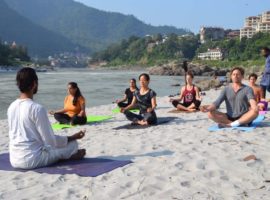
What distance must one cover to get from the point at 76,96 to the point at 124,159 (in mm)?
3945

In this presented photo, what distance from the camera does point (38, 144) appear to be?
15.6 feet

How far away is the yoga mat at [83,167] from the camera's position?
15.6 ft

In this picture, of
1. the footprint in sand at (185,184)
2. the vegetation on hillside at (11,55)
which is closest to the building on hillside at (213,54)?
the vegetation on hillside at (11,55)

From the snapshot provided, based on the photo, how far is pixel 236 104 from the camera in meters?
7.37

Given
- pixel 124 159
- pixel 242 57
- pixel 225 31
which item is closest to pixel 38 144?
pixel 124 159

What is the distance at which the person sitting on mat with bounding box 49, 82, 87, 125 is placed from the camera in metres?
9.18

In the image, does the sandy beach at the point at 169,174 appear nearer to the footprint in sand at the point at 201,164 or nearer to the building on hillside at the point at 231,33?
the footprint in sand at the point at 201,164

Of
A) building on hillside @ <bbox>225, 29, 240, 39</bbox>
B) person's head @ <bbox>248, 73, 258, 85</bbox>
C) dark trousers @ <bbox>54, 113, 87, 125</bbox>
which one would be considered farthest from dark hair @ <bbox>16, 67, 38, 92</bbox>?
building on hillside @ <bbox>225, 29, 240, 39</bbox>

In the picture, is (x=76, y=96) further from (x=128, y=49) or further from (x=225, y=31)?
(x=225, y=31)

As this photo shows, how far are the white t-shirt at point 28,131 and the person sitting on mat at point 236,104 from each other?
3.21 metres

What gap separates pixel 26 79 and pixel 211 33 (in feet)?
556

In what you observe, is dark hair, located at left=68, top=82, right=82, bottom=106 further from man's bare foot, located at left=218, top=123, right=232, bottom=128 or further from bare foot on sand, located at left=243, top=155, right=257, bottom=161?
bare foot on sand, located at left=243, top=155, right=257, bottom=161

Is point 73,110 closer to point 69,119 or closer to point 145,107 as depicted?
point 69,119

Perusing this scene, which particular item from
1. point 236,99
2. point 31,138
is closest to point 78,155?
point 31,138
